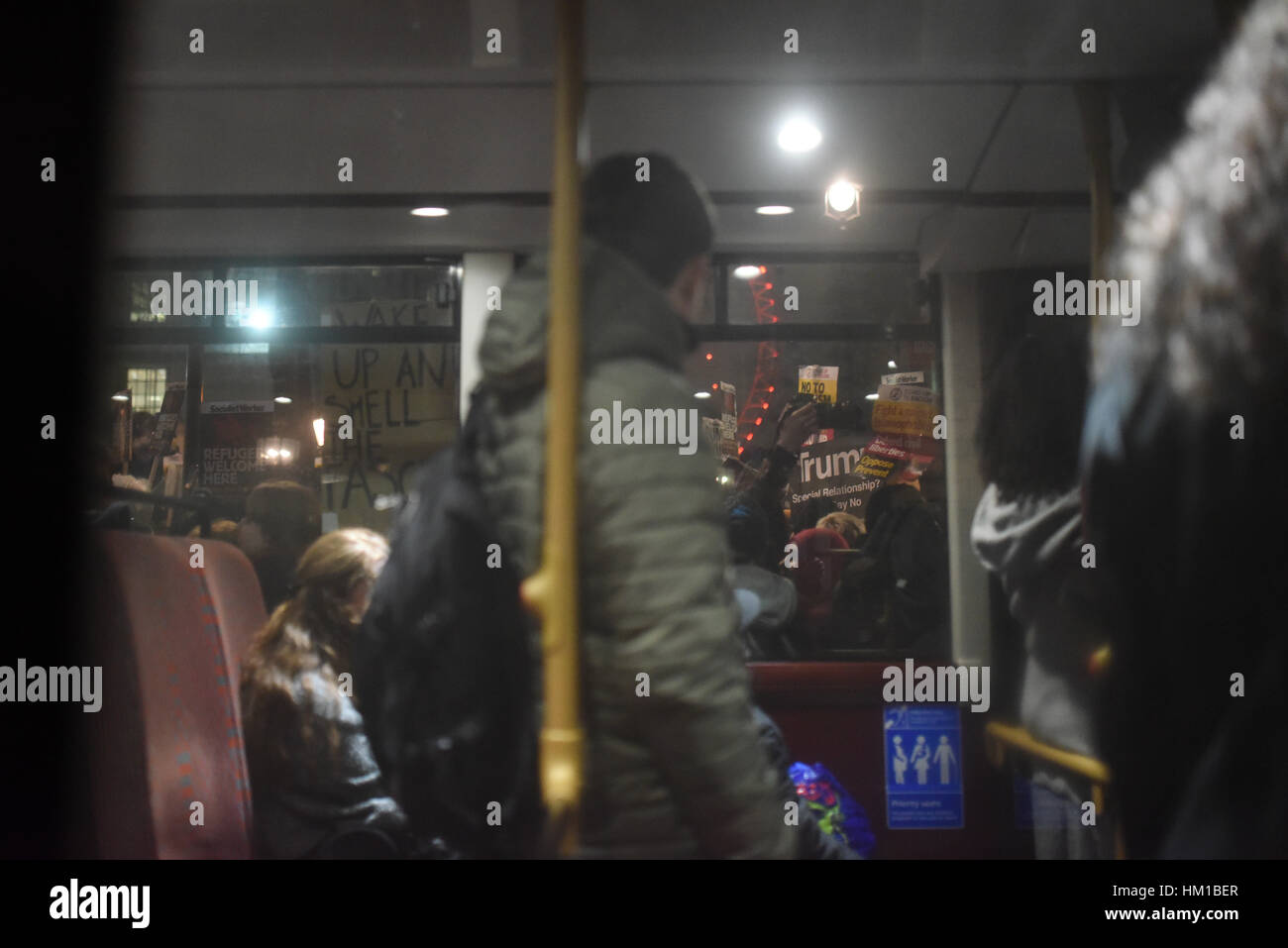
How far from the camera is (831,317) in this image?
2197 millimetres

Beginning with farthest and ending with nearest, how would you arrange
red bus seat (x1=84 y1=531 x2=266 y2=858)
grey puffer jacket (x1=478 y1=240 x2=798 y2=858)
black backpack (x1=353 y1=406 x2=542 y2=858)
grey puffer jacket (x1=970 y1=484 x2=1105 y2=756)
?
red bus seat (x1=84 y1=531 x2=266 y2=858), grey puffer jacket (x1=970 y1=484 x2=1105 y2=756), black backpack (x1=353 y1=406 x2=542 y2=858), grey puffer jacket (x1=478 y1=240 x2=798 y2=858)

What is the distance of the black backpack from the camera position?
6.15 ft

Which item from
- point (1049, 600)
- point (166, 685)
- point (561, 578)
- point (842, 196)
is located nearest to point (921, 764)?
point (1049, 600)

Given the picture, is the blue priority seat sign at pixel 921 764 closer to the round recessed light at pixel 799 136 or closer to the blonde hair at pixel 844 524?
the blonde hair at pixel 844 524

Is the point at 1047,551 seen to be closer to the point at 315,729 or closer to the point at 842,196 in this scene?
the point at 842,196

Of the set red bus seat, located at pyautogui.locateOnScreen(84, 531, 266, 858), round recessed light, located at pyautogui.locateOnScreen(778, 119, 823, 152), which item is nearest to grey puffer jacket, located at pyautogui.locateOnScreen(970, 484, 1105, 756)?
round recessed light, located at pyautogui.locateOnScreen(778, 119, 823, 152)

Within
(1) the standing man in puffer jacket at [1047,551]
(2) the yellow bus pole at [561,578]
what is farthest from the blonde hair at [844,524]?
(2) the yellow bus pole at [561,578]

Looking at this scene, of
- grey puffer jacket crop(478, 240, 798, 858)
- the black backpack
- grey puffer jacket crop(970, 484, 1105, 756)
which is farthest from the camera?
grey puffer jacket crop(970, 484, 1105, 756)

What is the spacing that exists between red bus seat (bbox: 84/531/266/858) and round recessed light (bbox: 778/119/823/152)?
59.3 inches

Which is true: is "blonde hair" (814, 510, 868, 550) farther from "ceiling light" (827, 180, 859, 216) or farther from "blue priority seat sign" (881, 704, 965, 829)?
"ceiling light" (827, 180, 859, 216)

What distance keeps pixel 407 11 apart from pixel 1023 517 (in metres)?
1.74

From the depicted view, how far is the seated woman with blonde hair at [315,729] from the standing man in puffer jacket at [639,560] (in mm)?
479

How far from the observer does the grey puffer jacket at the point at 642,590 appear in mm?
1768
